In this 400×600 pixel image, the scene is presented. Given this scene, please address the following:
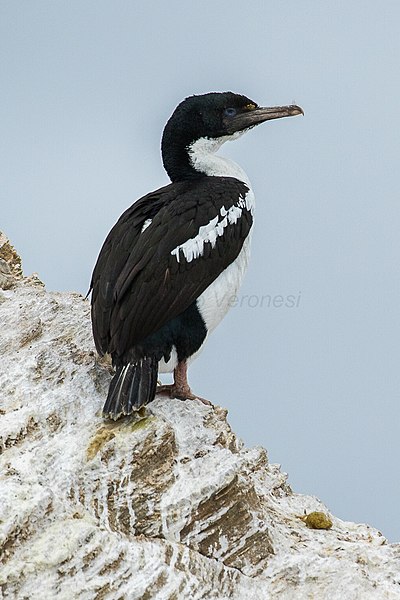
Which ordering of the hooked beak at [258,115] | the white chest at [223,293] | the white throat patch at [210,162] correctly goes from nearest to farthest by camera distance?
the white chest at [223,293] → the white throat patch at [210,162] → the hooked beak at [258,115]

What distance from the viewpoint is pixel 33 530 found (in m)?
5.67

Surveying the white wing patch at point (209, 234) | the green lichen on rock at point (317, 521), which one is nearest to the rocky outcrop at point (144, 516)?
the green lichen on rock at point (317, 521)

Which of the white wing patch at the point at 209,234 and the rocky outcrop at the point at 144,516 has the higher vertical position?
the white wing patch at the point at 209,234

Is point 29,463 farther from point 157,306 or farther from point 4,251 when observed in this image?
point 4,251

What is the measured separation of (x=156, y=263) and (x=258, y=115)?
8.12 feet

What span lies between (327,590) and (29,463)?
2.21 meters

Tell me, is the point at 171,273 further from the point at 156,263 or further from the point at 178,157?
the point at 178,157

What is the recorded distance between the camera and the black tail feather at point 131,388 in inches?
262

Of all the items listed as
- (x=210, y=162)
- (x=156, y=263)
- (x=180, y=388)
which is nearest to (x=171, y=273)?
(x=156, y=263)

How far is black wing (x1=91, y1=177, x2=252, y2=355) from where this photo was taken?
7219 millimetres

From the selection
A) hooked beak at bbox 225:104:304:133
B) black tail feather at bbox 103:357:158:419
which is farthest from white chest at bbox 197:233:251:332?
hooked beak at bbox 225:104:304:133

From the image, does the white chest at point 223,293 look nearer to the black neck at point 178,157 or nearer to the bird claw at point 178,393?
the bird claw at point 178,393

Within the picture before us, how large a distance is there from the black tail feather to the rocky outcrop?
12cm

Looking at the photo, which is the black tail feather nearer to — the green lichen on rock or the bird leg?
the bird leg
